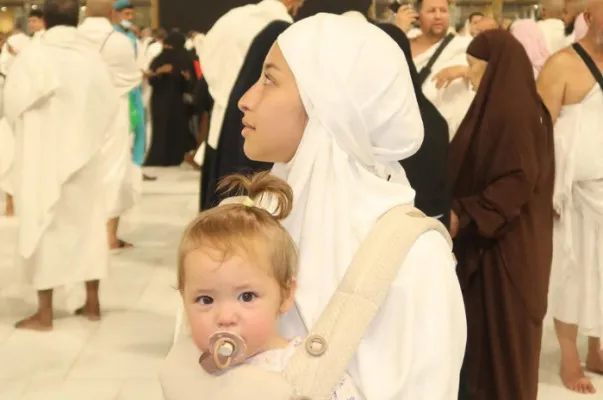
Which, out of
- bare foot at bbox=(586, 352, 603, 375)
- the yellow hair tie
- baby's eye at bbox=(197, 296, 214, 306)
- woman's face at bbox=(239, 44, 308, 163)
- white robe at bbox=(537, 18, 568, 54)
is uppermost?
woman's face at bbox=(239, 44, 308, 163)

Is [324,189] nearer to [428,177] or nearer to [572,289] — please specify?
[428,177]

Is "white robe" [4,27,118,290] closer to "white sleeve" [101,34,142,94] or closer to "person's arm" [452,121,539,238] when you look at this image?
"white sleeve" [101,34,142,94]

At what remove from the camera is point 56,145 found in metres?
4.51

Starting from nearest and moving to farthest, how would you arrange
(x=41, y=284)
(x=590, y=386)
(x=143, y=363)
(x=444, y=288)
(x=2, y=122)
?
(x=444, y=288) < (x=590, y=386) < (x=143, y=363) < (x=41, y=284) < (x=2, y=122)

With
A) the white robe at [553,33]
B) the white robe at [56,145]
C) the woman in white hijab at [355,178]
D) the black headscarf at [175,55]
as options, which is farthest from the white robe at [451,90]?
the black headscarf at [175,55]

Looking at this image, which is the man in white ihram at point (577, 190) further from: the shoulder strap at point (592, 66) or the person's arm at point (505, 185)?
the person's arm at point (505, 185)

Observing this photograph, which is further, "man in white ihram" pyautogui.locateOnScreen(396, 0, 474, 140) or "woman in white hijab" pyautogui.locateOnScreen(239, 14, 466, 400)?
"man in white ihram" pyautogui.locateOnScreen(396, 0, 474, 140)

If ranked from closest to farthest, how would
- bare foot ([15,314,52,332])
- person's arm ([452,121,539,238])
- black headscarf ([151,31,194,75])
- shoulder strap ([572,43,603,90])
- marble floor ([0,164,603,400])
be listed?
1. person's arm ([452,121,539,238])
2. shoulder strap ([572,43,603,90])
3. marble floor ([0,164,603,400])
4. bare foot ([15,314,52,332])
5. black headscarf ([151,31,194,75])

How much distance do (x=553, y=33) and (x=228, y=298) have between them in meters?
5.36

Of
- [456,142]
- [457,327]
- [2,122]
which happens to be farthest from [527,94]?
[2,122]

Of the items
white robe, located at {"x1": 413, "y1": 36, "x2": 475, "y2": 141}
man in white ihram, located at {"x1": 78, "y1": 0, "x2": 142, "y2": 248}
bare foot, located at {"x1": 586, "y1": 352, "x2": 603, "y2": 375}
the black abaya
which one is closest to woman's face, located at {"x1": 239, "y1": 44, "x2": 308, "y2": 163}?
the black abaya

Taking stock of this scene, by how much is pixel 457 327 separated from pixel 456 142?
→ 1.80 metres

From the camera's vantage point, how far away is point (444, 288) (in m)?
1.52

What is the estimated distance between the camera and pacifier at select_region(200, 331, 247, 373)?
4.38ft
